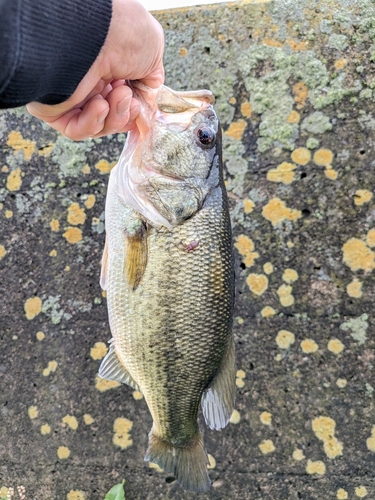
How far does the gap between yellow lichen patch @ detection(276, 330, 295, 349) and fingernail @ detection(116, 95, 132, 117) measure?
116 cm

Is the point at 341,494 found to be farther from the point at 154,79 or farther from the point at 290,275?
the point at 154,79

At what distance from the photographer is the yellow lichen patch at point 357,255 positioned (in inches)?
72.8

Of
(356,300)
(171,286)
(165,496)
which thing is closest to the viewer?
(171,286)

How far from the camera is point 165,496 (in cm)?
199

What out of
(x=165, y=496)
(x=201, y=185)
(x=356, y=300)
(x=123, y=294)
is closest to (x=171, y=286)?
(x=123, y=294)

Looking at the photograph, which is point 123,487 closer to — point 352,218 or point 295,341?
point 295,341

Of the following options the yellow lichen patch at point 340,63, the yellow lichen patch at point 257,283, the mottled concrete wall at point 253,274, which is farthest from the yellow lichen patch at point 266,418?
the yellow lichen patch at point 340,63

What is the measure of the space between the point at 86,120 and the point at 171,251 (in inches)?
19.7

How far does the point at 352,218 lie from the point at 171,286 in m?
0.95

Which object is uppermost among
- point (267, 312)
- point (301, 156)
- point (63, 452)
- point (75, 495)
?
point (301, 156)

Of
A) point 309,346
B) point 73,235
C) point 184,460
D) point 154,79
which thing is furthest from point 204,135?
point 184,460

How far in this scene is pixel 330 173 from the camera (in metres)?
1.89

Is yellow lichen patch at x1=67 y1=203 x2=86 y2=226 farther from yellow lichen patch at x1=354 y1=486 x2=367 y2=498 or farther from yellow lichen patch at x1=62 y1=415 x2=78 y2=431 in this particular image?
yellow lichen patch at x1=354 y1=486 x2=367 y2=498

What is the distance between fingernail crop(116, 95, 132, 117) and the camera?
4.29 ft
